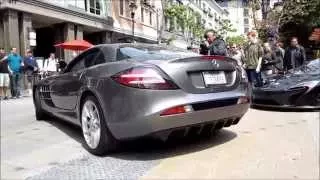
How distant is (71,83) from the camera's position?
557 centimetres

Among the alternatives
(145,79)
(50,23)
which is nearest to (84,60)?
(145,79)

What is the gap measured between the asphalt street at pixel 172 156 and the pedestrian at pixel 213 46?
146 inches

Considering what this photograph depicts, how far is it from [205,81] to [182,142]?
88cm

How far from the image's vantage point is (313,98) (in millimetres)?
7473

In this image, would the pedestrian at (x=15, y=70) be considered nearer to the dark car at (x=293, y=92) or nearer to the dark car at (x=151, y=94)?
the dark car at (x=293, y=92)

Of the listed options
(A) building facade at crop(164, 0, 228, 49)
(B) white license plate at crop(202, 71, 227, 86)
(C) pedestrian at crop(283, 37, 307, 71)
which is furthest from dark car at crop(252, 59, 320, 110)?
(A) building facade at crop(164, 0, 228, 49)

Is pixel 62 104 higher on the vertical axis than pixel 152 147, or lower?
higher

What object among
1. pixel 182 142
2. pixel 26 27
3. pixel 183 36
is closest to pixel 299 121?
pixel 182 142

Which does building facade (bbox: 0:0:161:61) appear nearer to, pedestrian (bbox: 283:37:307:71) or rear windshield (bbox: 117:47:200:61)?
pedestrian (bbox: 283:37:307:71)

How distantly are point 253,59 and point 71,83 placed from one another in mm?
5665

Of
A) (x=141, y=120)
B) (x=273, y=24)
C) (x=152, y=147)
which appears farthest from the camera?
(x=273, y=24)

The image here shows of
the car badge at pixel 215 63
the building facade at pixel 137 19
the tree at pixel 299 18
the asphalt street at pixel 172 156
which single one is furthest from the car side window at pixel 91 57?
the building facade at pixel 137 19

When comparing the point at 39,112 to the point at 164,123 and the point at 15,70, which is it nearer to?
the point at 164,123

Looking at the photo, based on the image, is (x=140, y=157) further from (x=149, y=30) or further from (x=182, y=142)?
(x=149, y=30)
